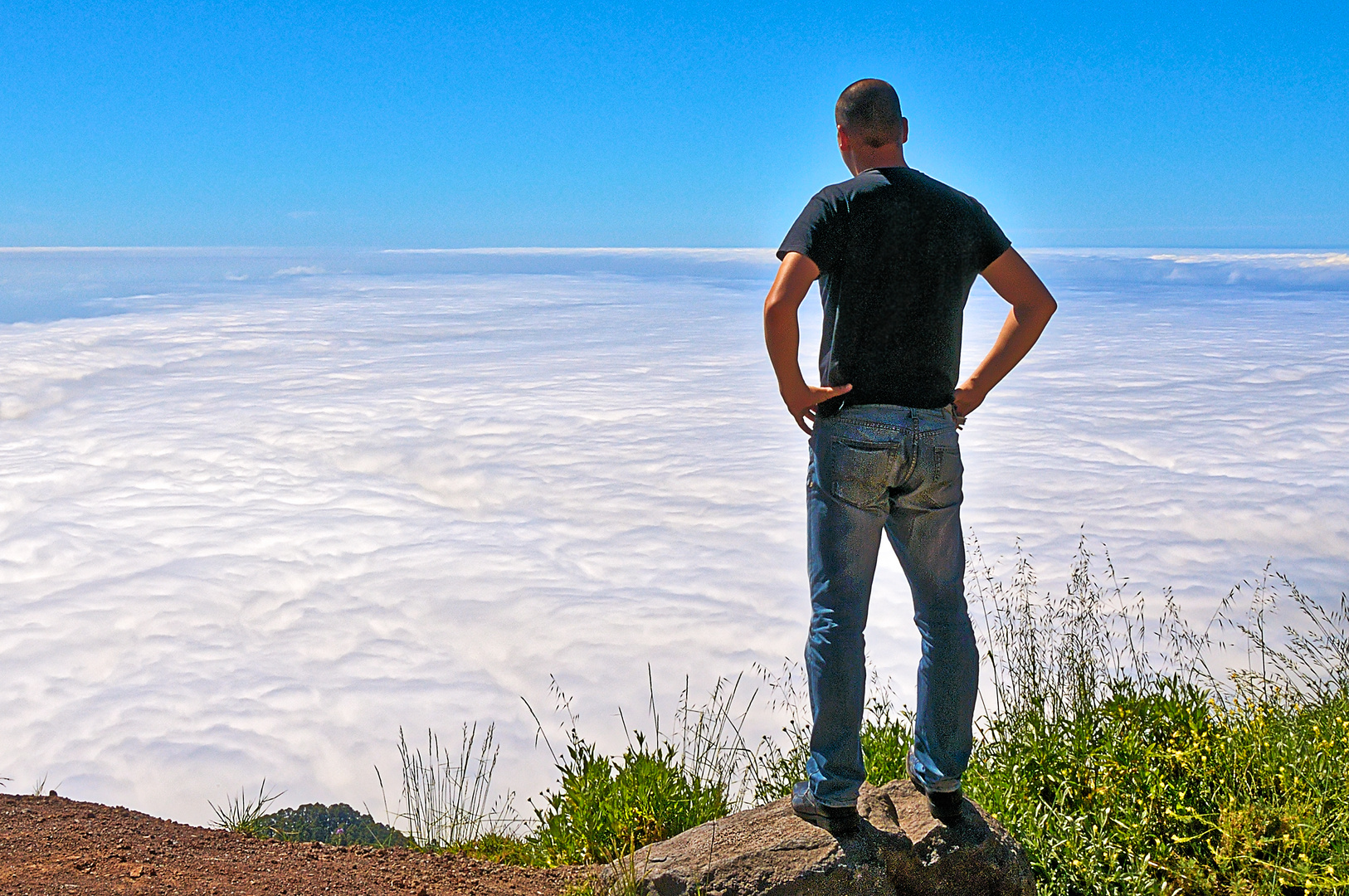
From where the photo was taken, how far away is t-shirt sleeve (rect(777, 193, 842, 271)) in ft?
8.37

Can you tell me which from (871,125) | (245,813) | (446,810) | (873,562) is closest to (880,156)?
(871,125)

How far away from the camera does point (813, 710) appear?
8.87ft

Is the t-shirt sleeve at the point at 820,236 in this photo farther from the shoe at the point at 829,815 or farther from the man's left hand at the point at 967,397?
the shoe at the point at 829,815

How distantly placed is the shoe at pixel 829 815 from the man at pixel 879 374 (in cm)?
11

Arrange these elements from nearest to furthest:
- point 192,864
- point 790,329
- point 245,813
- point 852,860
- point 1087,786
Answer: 1. point 790,329
2. point 852,860
3. point 192,864
4. point 1087,786
5. point 245,813

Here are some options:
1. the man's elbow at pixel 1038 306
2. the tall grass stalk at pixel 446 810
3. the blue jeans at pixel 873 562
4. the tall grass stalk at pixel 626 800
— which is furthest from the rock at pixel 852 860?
the man's elbow at pixel 1038 306

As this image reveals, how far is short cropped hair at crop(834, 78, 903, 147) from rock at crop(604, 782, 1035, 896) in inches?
81.6

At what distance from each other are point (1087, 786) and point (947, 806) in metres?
0.76

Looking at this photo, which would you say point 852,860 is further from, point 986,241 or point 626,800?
point 986,241

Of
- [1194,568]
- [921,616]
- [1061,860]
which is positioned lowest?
[1194,568]

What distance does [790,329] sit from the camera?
8.38 ft

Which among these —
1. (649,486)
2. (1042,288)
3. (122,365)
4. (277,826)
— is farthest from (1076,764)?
(122,365)

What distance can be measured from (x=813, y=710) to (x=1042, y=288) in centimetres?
142

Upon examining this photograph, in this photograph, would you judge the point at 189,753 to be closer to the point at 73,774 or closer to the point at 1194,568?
the point at 73,774
